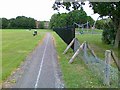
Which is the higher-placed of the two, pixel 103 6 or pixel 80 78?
pixel 103 6

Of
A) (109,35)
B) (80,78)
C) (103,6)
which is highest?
(103,6)

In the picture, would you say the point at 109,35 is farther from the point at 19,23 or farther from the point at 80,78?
the point at 19,23

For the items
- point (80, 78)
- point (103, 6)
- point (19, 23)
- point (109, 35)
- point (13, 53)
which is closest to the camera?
point (80, 78)

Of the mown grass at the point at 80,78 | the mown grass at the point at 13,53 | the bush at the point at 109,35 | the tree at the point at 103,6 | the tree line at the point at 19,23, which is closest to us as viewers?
the mown grass at the point at 80,78

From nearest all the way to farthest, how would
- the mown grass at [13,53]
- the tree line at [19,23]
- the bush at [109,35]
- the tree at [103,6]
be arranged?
the mown grass at [13,53] → the tree at [103,6] → the bush at [109,35] → the tree line at [19,23]

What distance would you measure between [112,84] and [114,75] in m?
0.37

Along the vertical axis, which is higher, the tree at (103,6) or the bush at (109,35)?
the tree at (103,6)

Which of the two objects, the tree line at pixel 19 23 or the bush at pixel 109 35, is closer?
the bush at pixel 109 35

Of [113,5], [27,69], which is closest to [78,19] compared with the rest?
[113,5]

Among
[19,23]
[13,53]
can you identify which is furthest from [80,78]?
[19,23]

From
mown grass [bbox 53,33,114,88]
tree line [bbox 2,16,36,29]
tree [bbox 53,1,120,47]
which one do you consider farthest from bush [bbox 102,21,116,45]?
tree line [bbox 2,16,36,29]

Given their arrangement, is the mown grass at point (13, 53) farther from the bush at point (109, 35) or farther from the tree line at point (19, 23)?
the tree line at point (19, 23)

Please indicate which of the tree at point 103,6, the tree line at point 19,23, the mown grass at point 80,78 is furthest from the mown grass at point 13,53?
the tree line at point 19,23

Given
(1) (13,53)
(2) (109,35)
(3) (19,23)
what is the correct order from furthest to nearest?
1. (3) (19,23)
2. (2) (109,35)
3. (1) (13,53)
